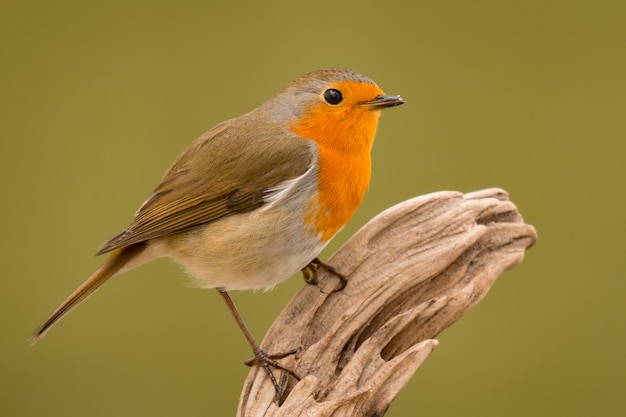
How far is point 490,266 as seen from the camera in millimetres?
3578

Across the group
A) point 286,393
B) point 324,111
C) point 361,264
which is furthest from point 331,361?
point 324,111

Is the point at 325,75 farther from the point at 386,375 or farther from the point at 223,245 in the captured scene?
the point at 386,375

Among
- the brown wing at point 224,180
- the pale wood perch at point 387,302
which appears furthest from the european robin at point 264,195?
the pale wood perch at point 387,302

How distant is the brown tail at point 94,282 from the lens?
138 inches

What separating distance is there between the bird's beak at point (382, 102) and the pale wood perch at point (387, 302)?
1.45 feet

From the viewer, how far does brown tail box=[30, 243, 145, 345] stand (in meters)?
3.50

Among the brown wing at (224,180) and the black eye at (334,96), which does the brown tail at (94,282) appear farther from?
the black eye at (334,96)

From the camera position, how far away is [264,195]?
135 inches

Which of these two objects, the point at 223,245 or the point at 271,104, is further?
the point at 271,104

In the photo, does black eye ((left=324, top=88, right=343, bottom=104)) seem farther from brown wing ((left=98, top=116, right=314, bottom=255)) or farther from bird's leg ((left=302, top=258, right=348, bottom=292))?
bird's leg ((left=302, top=258, right=348, bottom=292))

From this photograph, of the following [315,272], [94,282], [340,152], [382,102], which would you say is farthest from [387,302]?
[94,282]

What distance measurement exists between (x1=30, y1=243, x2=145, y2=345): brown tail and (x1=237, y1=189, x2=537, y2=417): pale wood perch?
2.21 ft

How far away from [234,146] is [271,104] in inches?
11.4

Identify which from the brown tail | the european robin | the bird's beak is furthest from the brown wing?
the bird's beak
